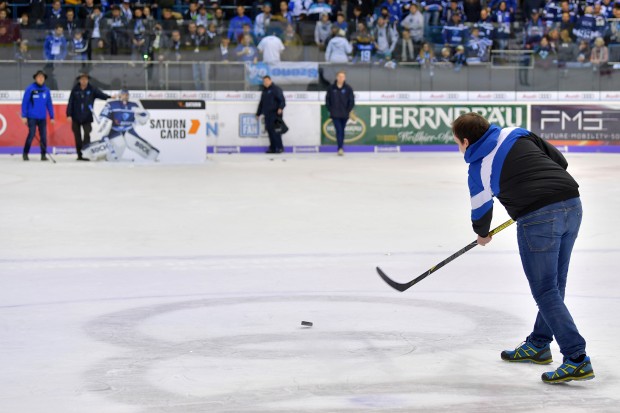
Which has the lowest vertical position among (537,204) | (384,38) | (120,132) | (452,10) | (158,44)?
(120,132)

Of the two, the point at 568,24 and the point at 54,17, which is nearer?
the point at 54,17

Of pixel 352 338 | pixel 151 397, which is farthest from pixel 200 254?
pixel 151 397

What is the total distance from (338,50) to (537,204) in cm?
2091

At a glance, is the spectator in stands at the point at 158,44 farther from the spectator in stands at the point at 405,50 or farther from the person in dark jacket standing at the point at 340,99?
the spectator in stands at the point at 405,50

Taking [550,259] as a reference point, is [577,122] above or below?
below

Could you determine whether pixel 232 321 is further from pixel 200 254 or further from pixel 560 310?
pixel 200 254

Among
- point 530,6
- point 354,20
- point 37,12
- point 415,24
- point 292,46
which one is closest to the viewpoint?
point 37,12

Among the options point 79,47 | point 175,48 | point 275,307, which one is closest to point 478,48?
point 175,48

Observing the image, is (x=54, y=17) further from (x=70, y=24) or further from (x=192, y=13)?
(x=192, y=13)

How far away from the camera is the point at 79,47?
83.3ft

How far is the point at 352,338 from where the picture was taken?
23.5 feet

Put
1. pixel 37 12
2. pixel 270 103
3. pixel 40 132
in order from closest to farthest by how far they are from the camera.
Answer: pixel 40 132 → pixel 270 103 → pixel 37 12

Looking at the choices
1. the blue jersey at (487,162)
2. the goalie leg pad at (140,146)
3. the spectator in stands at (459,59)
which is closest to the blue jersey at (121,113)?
the goalie leg pad at (140,146)

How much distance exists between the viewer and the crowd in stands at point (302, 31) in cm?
2553
